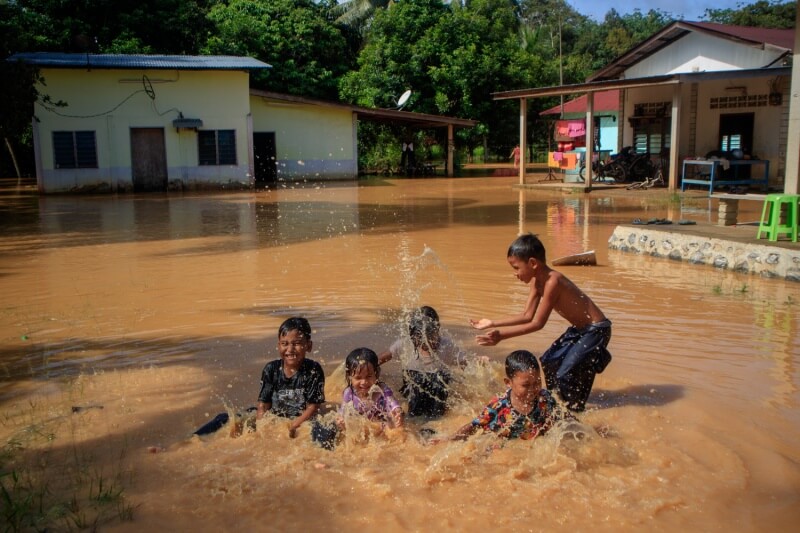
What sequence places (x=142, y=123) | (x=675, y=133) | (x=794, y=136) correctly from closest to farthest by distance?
(x=794, y=136), (x=675, y=133), (x=142, y=123)

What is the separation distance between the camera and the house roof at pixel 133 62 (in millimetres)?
24062

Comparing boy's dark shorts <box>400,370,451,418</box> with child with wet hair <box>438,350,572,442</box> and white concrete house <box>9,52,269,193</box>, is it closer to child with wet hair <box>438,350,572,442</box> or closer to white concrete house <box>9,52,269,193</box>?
child with wet hair <box>438,350,572,442</box>

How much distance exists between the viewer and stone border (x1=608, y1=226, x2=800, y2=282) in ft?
30.7

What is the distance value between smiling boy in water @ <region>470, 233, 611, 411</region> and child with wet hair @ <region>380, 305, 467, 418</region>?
0.49m

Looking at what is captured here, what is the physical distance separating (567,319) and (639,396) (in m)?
1.00

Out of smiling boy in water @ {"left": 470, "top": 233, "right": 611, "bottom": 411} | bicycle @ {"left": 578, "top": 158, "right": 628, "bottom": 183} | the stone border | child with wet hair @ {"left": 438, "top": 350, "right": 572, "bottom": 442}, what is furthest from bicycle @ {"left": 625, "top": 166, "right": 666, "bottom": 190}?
child with wet hair @ {"left": 438, "top": 350, "right": 572, "bottom": 442}

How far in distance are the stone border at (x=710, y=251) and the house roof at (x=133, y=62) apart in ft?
55.4

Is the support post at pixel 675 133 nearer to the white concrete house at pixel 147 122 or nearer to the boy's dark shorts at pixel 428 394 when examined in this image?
the white concrete house at pixel 147 122

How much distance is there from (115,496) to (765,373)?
4.79 m

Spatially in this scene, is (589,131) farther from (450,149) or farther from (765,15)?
(765,15)

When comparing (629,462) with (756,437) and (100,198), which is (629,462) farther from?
(100,198)

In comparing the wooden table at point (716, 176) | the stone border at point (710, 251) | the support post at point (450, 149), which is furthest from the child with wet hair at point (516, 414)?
the support post at point (450, 149)

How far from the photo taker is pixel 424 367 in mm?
5430

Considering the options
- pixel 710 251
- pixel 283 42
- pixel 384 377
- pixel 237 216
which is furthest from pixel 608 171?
pixel 384 377
